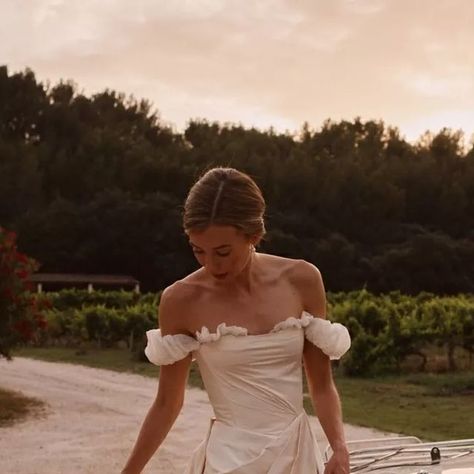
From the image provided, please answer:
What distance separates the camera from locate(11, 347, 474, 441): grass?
9.51 m

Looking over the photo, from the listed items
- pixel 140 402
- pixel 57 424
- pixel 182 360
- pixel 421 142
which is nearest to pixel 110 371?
pixel 140 402

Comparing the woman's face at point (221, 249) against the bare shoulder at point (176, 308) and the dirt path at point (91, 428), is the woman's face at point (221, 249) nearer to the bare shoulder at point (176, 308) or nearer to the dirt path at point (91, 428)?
the bare shoulder at point (176, 308)

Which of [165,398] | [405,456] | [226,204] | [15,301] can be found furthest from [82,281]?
[226,204]

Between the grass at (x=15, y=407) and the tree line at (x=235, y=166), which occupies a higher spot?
the tree line at (x=235, y=166)

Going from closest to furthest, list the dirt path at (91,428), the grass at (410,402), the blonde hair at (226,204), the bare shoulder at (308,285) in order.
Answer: the blonde hair at (226,204) < the bare shoulder at (308,285) < the dirt path at (91,428) < the grass at (410,402)

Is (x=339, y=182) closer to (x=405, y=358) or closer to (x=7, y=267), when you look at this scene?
(x=405, y=358)

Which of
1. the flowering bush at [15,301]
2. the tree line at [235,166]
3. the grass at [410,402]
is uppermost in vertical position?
the tree line at [235,166]

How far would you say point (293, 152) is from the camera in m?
46.7

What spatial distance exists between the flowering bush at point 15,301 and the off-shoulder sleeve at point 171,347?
10289 mm

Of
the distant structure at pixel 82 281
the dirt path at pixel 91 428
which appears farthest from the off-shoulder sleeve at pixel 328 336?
the distant structure at pixel 82 281

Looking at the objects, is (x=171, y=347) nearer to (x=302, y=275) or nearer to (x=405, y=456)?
(x=302, y=275)

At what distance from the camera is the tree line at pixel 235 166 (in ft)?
126

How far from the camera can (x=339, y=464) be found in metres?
2.00

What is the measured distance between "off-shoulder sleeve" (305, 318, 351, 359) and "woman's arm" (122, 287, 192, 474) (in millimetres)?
265
